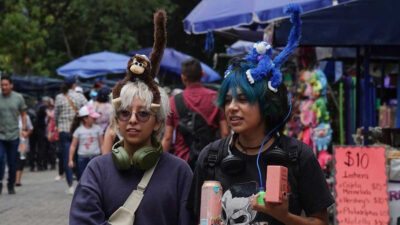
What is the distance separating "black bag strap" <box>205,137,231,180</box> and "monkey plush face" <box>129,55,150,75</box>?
0.69 m

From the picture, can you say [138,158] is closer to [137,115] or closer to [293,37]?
[137,115]

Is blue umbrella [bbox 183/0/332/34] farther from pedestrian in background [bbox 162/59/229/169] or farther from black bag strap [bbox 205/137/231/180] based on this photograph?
black bag strap [bbox 205/137/231/180]

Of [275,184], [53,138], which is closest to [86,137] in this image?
[53,138]

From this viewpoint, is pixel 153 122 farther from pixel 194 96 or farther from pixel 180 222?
pixel 194 96

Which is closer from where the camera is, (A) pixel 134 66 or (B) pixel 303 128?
(A) pixel 134 66

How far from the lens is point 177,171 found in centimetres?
400

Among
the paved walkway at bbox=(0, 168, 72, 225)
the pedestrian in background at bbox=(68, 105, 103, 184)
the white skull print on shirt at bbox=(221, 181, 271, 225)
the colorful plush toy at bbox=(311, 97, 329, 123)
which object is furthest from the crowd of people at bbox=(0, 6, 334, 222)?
the pedestrian in background at bbox=(68, 105, 103, 184)

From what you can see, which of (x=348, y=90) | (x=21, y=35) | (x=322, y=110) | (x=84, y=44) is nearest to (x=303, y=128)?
(x=322, y=110)

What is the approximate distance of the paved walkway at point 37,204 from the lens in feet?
33.4

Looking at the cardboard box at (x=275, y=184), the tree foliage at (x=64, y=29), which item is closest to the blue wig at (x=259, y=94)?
the cardboard box at (x=275, y=184)

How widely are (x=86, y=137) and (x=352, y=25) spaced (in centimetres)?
607

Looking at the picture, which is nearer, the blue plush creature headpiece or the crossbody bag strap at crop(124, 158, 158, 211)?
the blue plush creature headpiece

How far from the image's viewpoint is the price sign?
6.18 metres

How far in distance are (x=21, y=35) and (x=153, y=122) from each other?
2118cm
